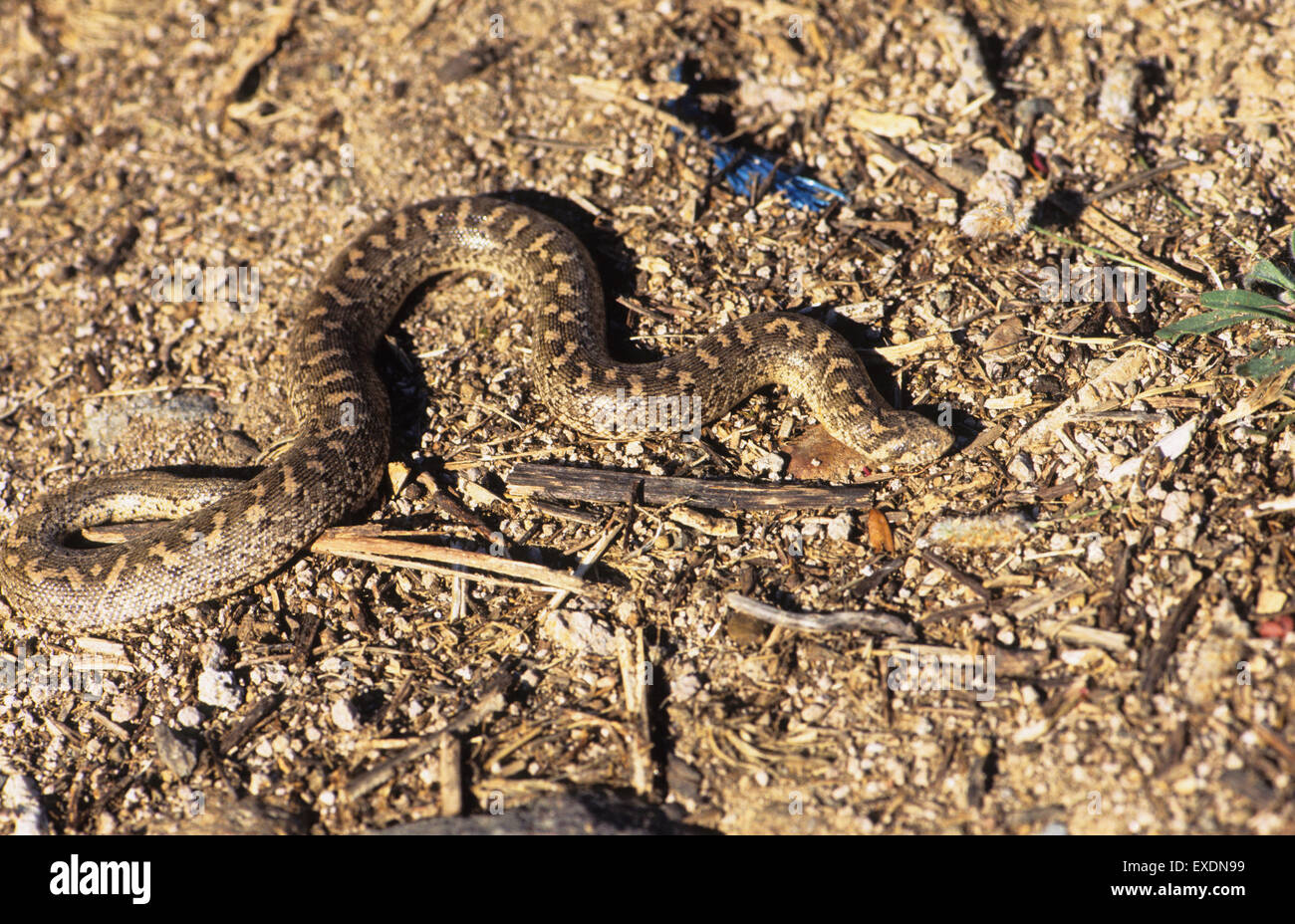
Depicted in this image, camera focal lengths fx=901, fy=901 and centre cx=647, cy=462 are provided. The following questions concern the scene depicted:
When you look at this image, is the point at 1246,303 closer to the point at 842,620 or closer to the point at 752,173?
the point at 842,620

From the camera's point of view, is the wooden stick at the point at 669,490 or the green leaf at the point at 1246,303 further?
the wooden stick at the point at 669,490

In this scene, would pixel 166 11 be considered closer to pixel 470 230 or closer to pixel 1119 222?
pixel 470 230

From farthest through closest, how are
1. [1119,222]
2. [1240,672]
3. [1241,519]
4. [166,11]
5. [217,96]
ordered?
[166,11], [217,96], [1119,222], [1241,519], [1240,672]

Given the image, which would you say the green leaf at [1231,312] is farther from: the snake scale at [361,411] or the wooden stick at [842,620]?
the wooden stick at [842,620]

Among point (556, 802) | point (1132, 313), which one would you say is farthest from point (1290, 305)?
point (556, 802)

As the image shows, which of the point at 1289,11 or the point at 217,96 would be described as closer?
the point at 1289,11

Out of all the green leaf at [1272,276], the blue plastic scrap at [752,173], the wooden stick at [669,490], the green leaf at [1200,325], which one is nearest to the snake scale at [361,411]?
the wooden stick at [669,490]

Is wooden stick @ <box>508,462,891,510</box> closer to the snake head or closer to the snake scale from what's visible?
the snake head
